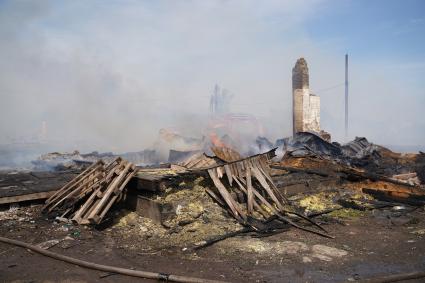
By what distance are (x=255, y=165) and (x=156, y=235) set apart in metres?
3.05

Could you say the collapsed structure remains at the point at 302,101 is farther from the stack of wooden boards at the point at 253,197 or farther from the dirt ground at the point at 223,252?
the dirt ground at the point at 223,252

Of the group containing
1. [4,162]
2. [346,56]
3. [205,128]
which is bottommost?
[4,162]

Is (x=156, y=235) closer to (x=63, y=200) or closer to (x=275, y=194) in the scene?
(x=63, y=200)

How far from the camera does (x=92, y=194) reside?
7.16m

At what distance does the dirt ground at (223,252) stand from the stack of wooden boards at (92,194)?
1.10ft

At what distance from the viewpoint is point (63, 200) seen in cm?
738

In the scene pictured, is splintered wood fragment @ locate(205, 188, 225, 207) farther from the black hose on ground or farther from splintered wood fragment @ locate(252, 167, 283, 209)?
the black hose on ground

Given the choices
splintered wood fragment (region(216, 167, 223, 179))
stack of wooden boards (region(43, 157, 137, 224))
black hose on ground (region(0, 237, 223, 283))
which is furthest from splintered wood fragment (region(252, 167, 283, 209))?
black hose on ground (region(0, 237, 223, 283))

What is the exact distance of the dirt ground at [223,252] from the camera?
4.62 metres

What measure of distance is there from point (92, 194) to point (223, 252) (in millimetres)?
3235

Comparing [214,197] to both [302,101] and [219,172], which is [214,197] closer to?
[219,172]

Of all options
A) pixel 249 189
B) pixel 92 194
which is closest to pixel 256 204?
pixel 249 189

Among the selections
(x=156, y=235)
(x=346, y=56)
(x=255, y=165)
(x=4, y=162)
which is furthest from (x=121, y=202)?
(x=346, y=56)

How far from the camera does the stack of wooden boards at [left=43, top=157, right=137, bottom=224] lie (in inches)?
268
